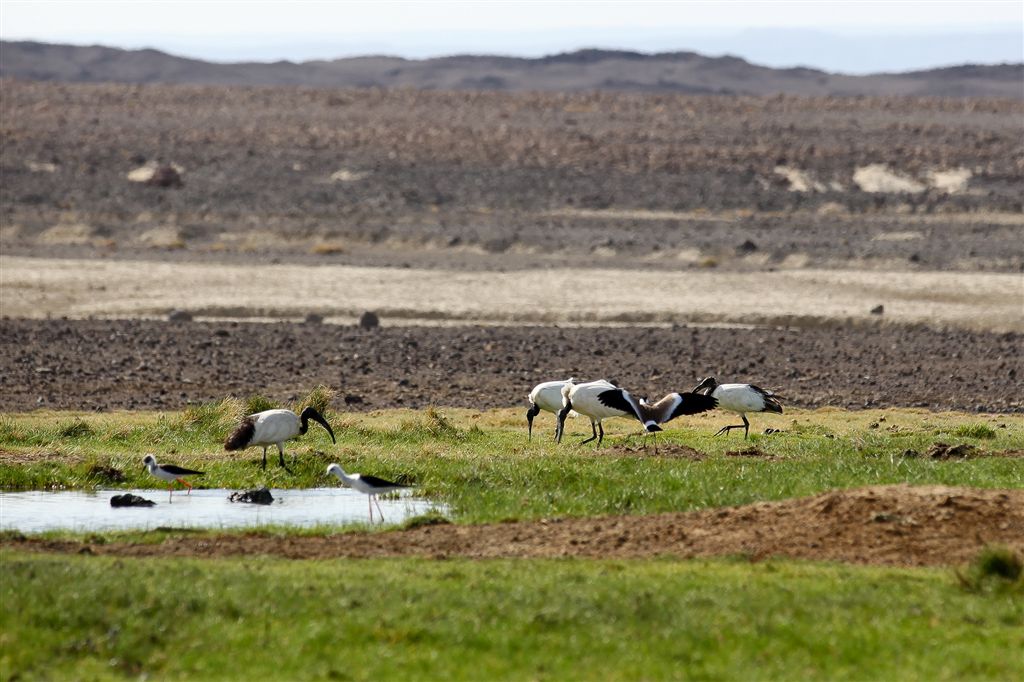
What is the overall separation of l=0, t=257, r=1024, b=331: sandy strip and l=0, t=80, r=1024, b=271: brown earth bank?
3.16 metres

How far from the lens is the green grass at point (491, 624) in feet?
32.9

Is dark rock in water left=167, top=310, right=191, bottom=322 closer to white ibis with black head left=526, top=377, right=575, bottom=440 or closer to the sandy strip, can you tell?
the sandy strip

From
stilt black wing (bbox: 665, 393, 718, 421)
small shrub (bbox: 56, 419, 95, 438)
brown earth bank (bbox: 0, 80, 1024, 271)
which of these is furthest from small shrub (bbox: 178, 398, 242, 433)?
brown earth bank (bbox: 0, 80, 1024, 271)

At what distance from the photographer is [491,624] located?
10.8m

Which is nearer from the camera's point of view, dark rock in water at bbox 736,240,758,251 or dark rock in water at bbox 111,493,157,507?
dark rock in water at bbox 111,493,157,507

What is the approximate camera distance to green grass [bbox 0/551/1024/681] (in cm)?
1002

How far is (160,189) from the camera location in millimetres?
60031

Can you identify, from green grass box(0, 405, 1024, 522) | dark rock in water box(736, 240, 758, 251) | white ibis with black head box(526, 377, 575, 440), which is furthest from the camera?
dark rock in water box(736, 240, 758, 251)

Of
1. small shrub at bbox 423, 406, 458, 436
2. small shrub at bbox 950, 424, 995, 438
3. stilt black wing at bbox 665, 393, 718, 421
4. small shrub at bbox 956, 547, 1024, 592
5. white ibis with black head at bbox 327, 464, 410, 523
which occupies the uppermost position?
small shrub at bbox 956, 547, 1024, 592

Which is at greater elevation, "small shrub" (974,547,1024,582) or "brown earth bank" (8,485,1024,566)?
"small shrub" (974,547,1024,582)

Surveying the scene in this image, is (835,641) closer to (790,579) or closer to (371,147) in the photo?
(790,579)

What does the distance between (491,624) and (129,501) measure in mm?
6752

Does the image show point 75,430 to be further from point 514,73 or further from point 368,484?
point 514,73

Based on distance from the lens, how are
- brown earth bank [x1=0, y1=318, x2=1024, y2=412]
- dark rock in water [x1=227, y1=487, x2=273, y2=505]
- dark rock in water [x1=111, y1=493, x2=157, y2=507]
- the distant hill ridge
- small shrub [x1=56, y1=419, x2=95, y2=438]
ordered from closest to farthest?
dark rock in water [x1=111, y1=493, x2=157, y2=507]
dark rock in water [x1=227, y1=487, x2=273, y2=505]
small shrub [x1=56, y1=419, x2=95, y2=438]
brown earth bank [x1=0, y1=318, x2=1024, y2=412]
the distant hill ridge
